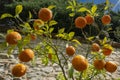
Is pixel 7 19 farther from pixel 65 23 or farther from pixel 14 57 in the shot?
pixel 14 57

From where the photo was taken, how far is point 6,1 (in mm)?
12023

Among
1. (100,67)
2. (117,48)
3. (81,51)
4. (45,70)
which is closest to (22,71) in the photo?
(100,67)

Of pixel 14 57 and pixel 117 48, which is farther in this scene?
pixel 117 48

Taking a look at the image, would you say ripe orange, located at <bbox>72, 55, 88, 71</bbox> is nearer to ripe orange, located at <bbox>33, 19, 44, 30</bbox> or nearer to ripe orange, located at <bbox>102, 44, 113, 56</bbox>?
ripe orange, located at <bbox>33, 19, 44, 30</bbox>

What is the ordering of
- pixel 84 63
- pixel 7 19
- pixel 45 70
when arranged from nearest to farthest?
pixel 84 63
pixel 45 70
pixel 7 19

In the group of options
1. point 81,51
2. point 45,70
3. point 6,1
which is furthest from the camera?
point 6,1

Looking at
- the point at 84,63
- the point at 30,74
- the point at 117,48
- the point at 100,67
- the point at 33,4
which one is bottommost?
the point at 117,48

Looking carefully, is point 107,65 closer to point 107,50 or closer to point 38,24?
point 107,50

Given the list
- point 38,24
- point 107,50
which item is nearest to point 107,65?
point 107,50

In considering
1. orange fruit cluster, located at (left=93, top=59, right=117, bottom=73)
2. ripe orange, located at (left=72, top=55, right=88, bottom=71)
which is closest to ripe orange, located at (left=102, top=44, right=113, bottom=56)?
orange fruit cluster, located at (left=93, top=59, right=117, bottom=73)

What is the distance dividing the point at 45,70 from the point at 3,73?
775mm

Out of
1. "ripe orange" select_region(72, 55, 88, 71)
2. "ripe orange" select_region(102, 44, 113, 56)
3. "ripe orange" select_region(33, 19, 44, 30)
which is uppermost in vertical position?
"ripe orange" select_region(33, 19, 44, 30)

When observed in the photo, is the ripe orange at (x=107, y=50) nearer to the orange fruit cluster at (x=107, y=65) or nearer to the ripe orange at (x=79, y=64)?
the orange fruit cluster at (x=107, y=65)

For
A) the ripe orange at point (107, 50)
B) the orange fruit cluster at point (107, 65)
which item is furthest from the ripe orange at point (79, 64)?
the ripe orange at point (107, 50)
